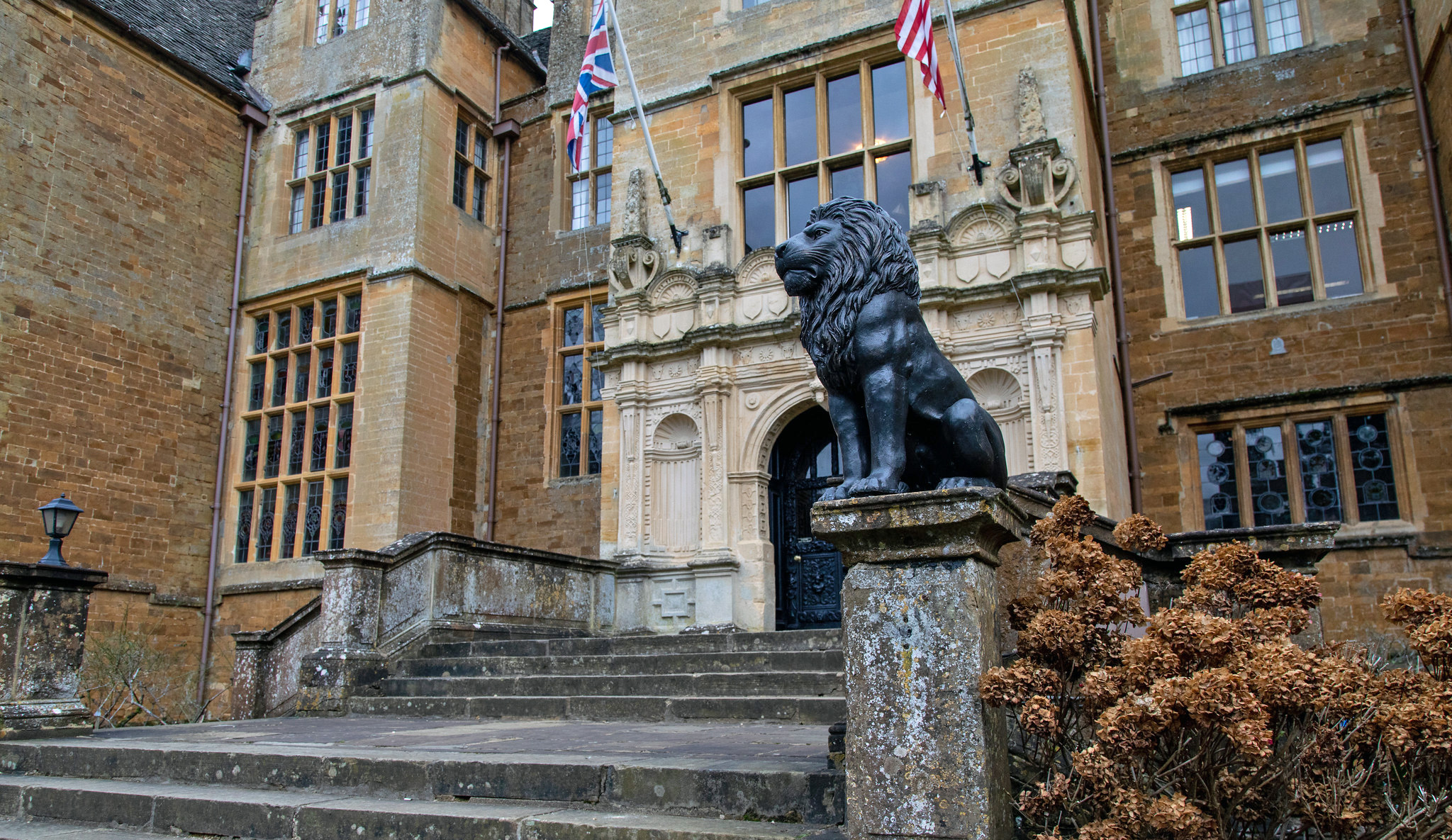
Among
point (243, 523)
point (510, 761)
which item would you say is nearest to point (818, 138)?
point (510, 761)

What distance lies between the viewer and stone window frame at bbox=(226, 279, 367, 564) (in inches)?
592

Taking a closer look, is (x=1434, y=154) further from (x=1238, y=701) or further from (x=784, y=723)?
(x=1238, y=701)

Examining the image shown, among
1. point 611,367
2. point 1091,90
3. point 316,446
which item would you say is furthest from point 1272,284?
point 316,446

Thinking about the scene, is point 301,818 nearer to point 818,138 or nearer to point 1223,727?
point 1223,727

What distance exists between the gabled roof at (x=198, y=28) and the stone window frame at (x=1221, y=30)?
14434mm

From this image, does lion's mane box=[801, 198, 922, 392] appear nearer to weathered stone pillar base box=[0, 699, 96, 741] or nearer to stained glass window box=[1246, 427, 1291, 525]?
weathered stone pillar base box=[0, 699, 96, 741]

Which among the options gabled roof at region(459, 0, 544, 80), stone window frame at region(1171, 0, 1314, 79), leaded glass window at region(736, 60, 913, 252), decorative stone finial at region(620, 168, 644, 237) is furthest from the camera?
gabled roof at region(459, 0, 544, 80)

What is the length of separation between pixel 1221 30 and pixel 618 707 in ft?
38.3

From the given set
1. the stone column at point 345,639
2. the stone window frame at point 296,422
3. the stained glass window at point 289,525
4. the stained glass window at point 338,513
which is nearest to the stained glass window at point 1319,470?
the stone column at point 345,639

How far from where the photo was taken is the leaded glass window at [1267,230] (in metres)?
11.8

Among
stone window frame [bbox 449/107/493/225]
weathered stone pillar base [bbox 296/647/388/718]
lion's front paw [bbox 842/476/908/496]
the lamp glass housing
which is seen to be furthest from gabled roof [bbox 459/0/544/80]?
lion's front paw [bbox 842/476/908/496]

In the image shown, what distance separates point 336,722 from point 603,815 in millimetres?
4365

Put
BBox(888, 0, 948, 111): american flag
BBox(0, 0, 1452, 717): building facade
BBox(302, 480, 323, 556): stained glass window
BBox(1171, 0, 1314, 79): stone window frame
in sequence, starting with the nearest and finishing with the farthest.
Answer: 1. BBox(888, 0, 948, 111): american flag
2. BBox(0, 0, 1452, 717): building facade
3. BBox(1171, 0, 1314, 79): stone window frame
4. BBox(302, 480, 323, 556): stained glass window

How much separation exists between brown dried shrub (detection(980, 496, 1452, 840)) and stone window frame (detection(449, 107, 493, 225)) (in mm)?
14497
